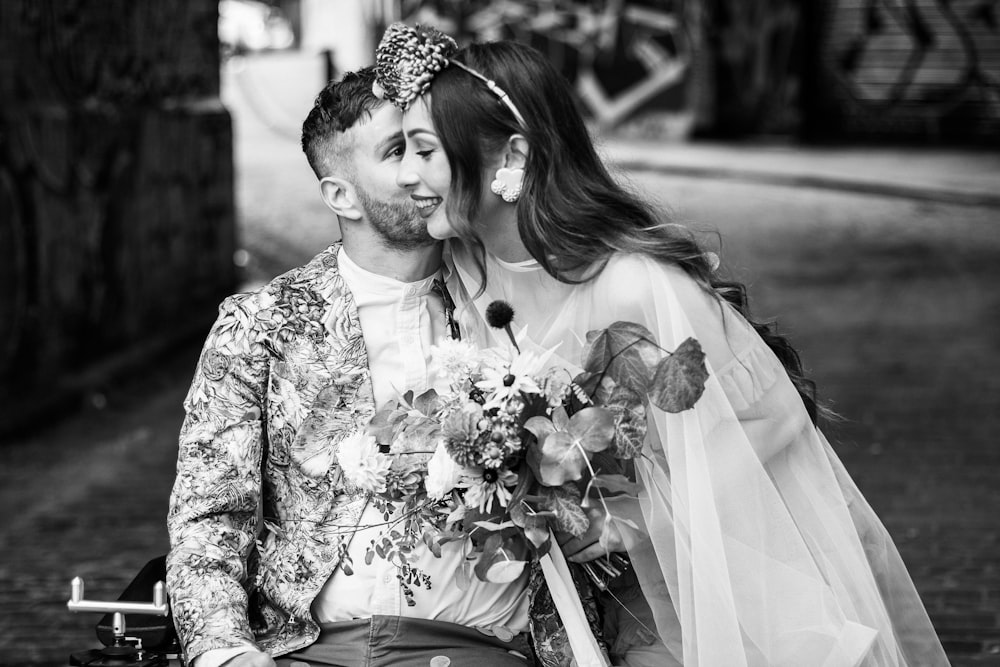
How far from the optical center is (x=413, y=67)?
277cm

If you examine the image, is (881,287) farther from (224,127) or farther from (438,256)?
(438,256)

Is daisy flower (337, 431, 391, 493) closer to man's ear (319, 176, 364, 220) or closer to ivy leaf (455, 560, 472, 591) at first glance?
ivy leaf (455, 560, 472, 591)

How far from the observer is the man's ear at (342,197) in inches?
118

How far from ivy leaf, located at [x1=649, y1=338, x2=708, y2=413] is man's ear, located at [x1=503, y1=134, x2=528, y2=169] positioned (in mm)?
631

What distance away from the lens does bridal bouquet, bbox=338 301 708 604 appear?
2402 mm

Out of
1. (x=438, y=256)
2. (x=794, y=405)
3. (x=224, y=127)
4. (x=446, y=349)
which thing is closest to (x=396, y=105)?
(x=438, y=256)

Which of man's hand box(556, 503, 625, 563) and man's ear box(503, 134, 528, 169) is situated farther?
man's ear box(503, 134, 528, 169)

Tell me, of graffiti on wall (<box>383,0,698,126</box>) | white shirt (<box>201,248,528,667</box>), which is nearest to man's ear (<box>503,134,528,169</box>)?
white shirt (<box>201,248,528,667</box>)

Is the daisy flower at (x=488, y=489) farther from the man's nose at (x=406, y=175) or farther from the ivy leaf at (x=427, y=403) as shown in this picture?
the man's nose at (x=406, y=175)

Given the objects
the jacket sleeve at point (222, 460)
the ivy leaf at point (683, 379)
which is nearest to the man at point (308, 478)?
the jacket sleeve at point (222, 460)

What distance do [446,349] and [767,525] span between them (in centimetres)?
75

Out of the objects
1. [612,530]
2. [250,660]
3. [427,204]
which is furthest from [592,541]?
[427,204]

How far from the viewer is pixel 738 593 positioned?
100 inches

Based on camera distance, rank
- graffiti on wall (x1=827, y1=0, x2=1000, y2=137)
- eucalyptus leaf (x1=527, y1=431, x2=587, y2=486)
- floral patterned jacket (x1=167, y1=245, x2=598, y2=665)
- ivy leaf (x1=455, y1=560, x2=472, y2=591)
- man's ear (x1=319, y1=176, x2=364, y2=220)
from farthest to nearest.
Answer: graffiti on wall (x1=827, y1=0, x2=1000, y2=137), man's ear (x1=319, y1=176, x2=364, y2=220), floral patterned jacket (x1=167, y1=245, x2=598, y2=665), ivy leaf (x1=455, y1=560, x2=472, y2=591), eucalyptus leaf (x1=527, y1=431, x2=587, y2=486)
